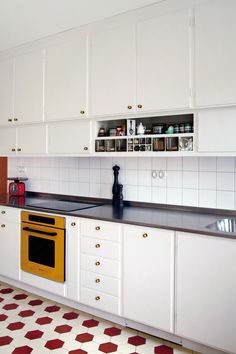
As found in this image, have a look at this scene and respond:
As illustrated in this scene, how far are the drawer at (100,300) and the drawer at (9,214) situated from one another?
0.99 metres

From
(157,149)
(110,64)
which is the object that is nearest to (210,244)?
(157,149)

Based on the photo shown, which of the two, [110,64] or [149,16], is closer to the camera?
[149,16]

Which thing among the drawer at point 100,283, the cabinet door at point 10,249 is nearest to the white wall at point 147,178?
the cabinet door at point 10,249

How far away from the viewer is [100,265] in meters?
2.50

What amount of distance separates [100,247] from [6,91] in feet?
6.72

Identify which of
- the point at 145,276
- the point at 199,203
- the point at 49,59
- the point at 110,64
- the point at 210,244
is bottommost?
the point at 145,276

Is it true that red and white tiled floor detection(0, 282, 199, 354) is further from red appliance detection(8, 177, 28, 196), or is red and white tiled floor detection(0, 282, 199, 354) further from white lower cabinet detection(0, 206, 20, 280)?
red appliance detection(8, 177, 28, 196)

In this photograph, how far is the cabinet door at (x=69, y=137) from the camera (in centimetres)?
286

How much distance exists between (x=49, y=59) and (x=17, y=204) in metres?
1.41

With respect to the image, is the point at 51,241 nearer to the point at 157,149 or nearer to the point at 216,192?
the point at 157,149

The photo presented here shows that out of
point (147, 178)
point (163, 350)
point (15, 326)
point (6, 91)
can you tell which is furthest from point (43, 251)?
point (6, 91)

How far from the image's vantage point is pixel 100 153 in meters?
2.77

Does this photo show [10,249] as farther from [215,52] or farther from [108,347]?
[215,52]

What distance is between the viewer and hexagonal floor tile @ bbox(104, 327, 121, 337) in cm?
238
